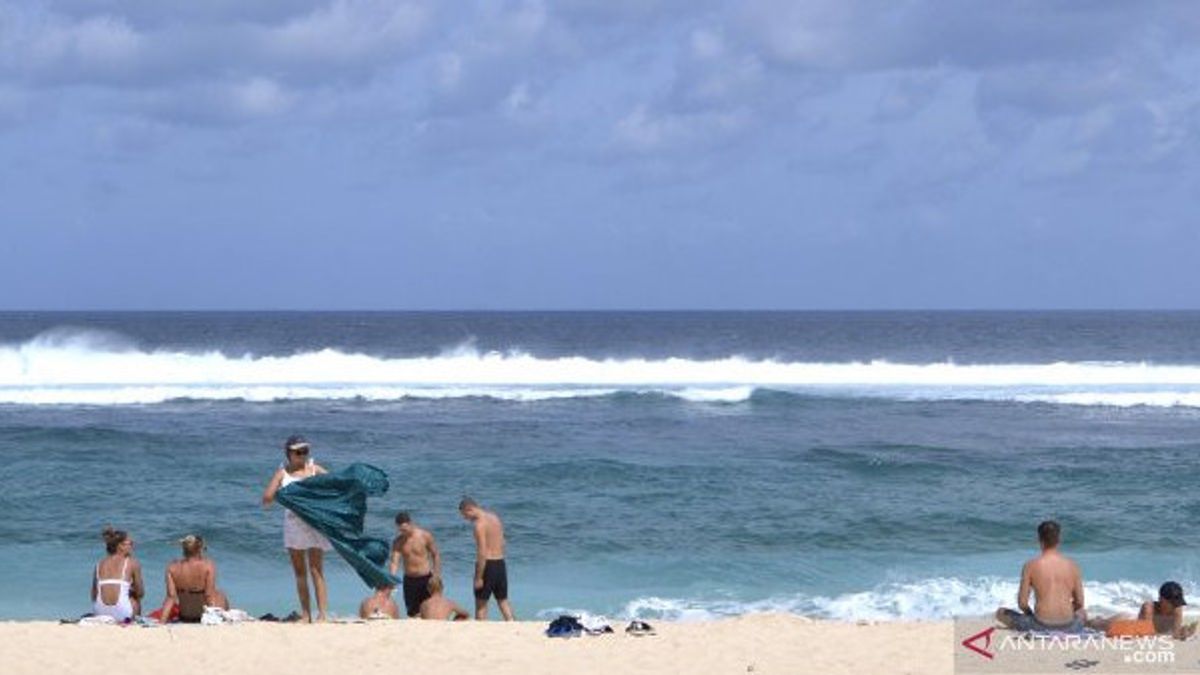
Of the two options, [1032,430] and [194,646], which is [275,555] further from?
[1032,430]

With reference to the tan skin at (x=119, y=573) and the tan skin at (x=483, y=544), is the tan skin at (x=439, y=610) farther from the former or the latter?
the tan skin at (x=119, y=573)

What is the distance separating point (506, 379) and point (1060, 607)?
126 feet

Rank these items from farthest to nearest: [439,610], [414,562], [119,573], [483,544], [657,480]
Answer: [657,480], [483,544], [414,562], [439,610], [119,573]

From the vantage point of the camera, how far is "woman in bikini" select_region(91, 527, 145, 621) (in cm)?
1211

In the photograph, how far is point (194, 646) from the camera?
10898 millimetres

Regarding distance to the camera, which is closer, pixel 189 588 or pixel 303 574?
pixel 303 574

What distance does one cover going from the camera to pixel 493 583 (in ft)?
43.0

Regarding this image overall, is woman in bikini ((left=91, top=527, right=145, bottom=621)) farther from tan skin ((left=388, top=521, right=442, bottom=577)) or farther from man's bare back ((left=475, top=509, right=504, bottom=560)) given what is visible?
man's bare back ((left=475, top=509, right=504, bottom=560))

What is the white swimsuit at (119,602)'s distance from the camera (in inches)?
476

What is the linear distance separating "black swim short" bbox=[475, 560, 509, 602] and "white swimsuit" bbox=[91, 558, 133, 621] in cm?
283

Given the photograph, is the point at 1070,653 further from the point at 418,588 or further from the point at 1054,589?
the point at 418,588

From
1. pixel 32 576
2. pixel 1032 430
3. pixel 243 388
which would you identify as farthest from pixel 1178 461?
pixel 243 388

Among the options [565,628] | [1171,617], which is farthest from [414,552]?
[1171,617]

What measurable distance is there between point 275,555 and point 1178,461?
1518 centimetres
